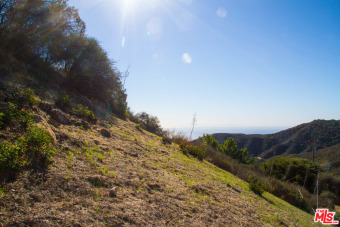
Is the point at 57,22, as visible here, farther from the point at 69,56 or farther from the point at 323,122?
the point at 323,122

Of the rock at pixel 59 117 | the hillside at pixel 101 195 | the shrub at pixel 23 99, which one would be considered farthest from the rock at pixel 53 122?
the shrub at pixel 23 99

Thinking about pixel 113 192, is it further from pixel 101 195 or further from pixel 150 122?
pixel 150 122

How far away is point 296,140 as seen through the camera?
194 feet

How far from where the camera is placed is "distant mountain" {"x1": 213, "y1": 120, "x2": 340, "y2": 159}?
44.5m

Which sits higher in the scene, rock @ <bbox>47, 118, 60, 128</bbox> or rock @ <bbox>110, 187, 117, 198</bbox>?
rock @ <bbox>47, 118, 60, 128</bbox>

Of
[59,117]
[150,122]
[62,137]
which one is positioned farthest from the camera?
[150,122]

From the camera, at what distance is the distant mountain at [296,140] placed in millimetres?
44531

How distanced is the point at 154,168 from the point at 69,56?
1051 cm

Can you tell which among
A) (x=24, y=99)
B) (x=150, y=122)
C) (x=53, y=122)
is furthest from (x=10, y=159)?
(x=150, y=122)

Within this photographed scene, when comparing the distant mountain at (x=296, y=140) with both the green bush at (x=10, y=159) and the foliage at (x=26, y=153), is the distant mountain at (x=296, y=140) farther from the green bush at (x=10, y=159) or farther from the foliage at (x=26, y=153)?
the green bush at (x=10, y=159)

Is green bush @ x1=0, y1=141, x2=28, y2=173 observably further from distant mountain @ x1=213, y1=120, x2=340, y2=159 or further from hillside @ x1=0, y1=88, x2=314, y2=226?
distant mountain @ x1=213, y1=120, x2=340, y2=159

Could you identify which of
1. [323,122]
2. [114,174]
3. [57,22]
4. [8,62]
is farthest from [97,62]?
[323,122]

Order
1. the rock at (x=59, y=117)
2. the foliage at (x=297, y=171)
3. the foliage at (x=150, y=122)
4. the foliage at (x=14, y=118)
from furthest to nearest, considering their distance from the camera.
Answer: the foliage at (x=297, y=171), the foliage at (x=150, y=122), the rock at (x=59, y=117), the foliage at (x=14, y=118)

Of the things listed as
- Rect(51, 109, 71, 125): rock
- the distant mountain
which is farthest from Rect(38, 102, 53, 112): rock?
the distant mountain
